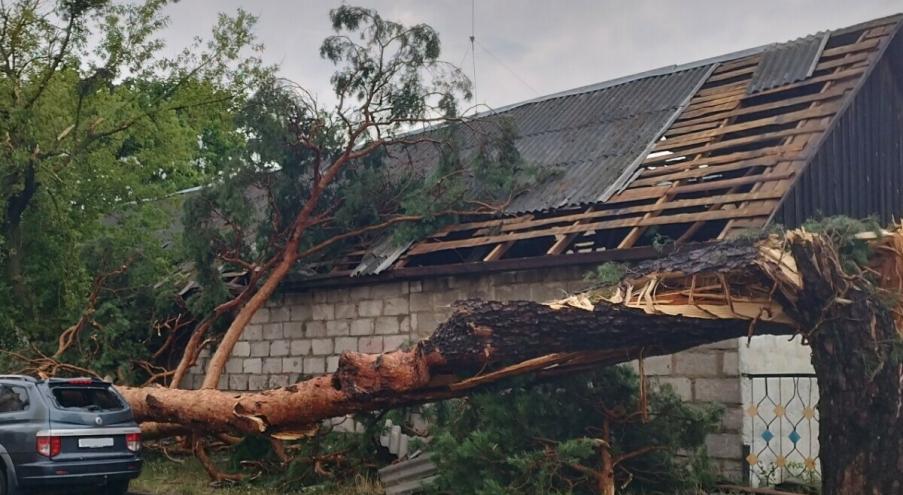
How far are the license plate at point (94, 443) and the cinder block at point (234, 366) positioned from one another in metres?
5.17

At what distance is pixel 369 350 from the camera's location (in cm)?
1317

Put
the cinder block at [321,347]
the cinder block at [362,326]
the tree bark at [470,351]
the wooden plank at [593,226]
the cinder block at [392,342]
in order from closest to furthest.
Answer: the tree bark at [470,351]
the wooden plank at [593,226]
the cinder block at [392,342]
the cinder block at [362,326]
the cinder block at [321,347]

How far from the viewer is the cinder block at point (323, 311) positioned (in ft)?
45.6

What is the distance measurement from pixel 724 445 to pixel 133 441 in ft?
21.1

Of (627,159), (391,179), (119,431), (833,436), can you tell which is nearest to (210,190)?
(391,179)

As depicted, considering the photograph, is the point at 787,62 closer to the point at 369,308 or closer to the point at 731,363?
the point at 731,363

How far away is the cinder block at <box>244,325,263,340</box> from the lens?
591 inches

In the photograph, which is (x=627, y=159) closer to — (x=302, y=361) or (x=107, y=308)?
(x=302, y=361)

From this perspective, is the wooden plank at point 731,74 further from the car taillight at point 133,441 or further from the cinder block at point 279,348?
the car taillight at point 133,441

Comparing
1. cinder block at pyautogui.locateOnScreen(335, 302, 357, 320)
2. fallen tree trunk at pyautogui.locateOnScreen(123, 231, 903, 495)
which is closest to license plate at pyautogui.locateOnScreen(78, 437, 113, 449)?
fallen tree trunk at pyautogui.locateOnScreen(123, 231, 903, 495)

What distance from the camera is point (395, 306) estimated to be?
13.0 metres

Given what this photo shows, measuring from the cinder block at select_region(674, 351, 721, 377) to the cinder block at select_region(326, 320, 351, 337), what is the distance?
5307 millimetres

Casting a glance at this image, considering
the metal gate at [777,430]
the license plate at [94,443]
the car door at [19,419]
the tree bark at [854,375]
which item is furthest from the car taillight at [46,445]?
the tree bark at [854,375]

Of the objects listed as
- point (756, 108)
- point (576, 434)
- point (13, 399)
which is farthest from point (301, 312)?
point (756, 108)
